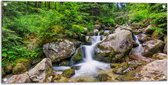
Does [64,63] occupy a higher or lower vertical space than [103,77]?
higher

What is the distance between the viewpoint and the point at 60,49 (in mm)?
2926

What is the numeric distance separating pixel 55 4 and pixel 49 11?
9 centimetres

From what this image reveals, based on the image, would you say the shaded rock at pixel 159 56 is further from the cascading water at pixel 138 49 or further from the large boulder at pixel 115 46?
the large boulder at pixel 115 46

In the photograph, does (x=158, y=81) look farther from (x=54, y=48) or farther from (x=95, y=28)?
(x=54, y=48)

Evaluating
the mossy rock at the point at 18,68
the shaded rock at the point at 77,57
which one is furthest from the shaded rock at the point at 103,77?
the mossy rock at the point at 18,68

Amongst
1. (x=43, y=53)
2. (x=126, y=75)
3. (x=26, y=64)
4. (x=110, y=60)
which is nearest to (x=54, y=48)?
(x=43, y=53)

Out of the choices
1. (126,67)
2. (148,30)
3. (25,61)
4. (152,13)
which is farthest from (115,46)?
(25,61)

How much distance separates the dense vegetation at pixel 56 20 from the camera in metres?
2.77

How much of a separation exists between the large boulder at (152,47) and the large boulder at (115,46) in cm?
16

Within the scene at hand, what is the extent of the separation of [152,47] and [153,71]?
237mm

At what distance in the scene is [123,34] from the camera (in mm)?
2977

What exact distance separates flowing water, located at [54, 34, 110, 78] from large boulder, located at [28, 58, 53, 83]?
0.15 metres

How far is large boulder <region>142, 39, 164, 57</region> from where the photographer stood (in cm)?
294

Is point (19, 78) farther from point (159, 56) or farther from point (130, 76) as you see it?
point (159, 56)
